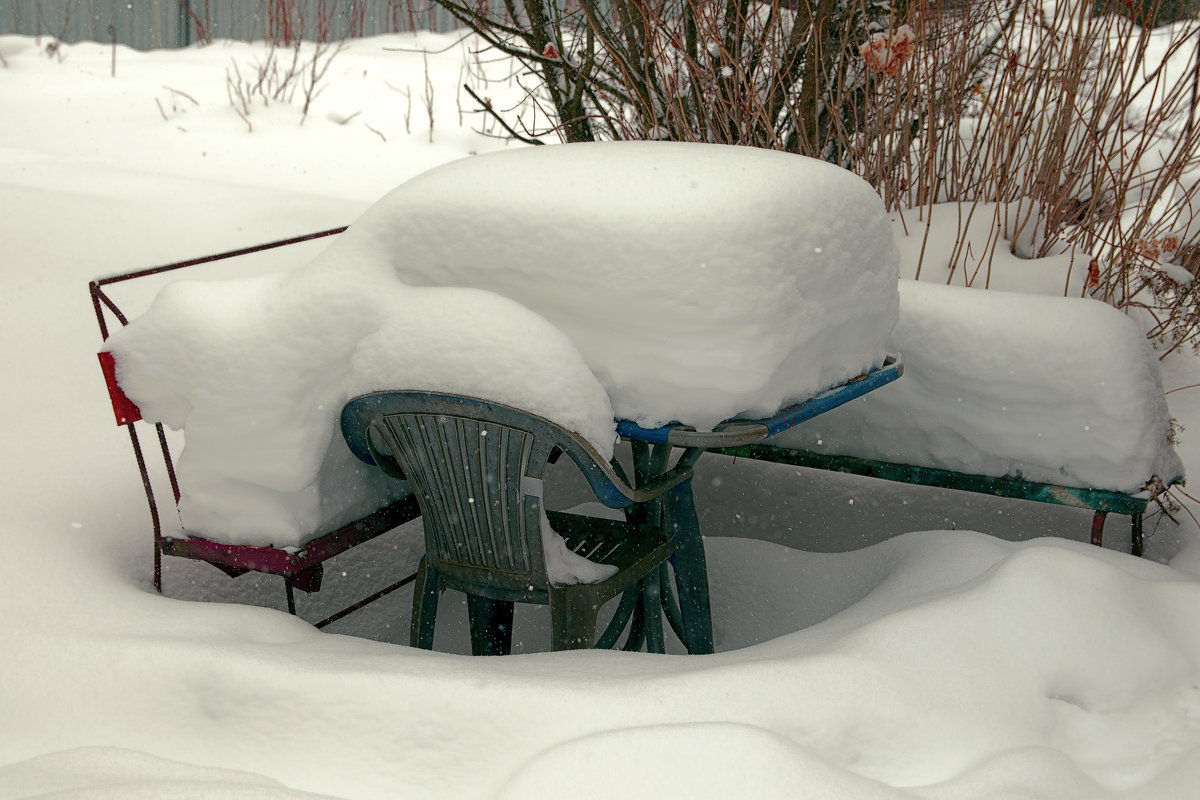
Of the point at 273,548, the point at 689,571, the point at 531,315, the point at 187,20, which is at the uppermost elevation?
the point at 187,20

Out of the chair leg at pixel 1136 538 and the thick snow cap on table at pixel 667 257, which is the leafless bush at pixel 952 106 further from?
the thick snow cap on table at pixel 667 257

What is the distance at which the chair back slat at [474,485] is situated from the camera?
88.3 inches

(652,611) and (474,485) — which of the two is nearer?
(474,485)

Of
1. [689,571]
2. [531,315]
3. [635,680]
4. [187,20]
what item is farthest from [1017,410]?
[187,20]

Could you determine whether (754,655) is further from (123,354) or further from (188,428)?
(123,354)

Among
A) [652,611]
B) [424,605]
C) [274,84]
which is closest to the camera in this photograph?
[424,605]

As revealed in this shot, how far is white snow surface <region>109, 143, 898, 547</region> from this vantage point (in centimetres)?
216

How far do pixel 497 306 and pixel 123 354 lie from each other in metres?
1.02

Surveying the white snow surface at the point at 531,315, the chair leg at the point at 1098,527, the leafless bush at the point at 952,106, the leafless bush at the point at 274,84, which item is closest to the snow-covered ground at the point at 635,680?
the chair leg at the point at 1098,527

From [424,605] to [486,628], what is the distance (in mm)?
241

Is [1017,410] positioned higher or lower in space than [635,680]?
higher

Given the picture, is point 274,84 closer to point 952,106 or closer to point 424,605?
point 952,106

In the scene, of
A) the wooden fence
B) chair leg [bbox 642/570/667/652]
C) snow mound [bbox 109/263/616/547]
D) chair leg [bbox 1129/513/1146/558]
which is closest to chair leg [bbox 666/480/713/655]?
chair leg [bbox 642/570/667/652]

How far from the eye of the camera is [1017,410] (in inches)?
122
